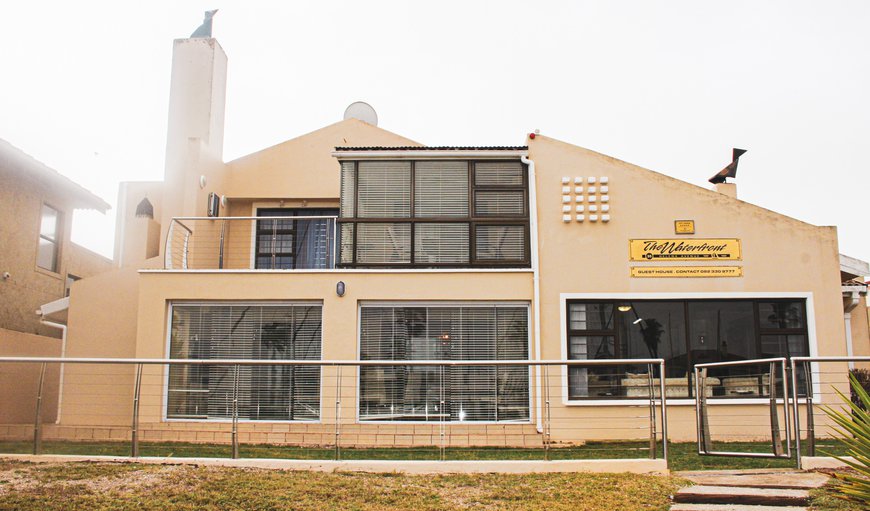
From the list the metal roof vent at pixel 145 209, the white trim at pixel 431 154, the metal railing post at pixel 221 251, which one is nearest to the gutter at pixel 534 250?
the white trim at pixel 431 154

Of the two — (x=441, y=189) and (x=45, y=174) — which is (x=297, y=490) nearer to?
(x=441, y=189)

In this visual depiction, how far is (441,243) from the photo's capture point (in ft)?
48.3

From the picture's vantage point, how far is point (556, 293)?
46.8ft

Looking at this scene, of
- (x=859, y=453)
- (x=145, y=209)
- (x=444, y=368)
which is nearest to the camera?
(x=859, y=453)

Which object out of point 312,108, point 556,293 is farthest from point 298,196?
point 556,293

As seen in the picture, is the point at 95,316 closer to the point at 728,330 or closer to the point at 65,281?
the point at 65,281

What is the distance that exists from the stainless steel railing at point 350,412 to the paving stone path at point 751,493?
3.79 ft

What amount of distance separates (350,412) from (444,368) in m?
2.96

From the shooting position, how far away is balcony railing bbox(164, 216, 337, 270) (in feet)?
55.3

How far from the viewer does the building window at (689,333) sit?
46.0 feet

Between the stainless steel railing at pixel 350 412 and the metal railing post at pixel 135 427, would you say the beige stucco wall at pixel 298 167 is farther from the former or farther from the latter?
the metal railing post at pixel 135 427

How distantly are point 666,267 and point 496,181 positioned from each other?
329 centimetres

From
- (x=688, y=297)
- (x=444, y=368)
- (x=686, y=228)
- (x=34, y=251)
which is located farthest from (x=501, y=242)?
(x=34, y=251)

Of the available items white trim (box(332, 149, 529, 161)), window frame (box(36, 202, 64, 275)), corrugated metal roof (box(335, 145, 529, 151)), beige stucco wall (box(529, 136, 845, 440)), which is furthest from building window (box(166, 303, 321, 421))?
window frame (box(36, 202, 64, 275))
